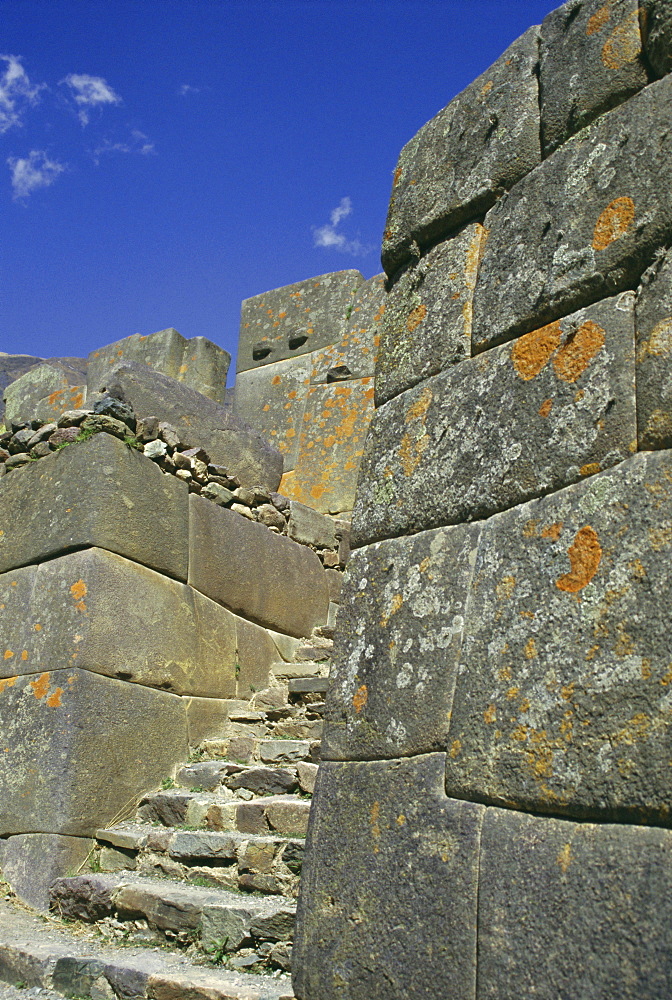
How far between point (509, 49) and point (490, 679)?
1788 millimetres

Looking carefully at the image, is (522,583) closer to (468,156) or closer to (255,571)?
(468,156)

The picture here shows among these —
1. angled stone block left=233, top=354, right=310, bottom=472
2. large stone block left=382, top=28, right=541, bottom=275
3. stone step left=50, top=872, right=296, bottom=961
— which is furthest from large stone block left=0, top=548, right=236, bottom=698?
angled stone block left=233, top=354, right=310, bottom=472

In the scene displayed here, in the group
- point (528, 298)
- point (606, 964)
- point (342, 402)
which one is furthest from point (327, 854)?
point (342, 402)

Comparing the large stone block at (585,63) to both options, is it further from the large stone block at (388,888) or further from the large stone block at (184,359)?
the large stone block at (184,359)

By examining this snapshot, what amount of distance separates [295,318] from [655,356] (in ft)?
27.4

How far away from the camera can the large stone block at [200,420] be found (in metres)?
6.74

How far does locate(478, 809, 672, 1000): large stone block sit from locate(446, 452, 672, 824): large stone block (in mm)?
49

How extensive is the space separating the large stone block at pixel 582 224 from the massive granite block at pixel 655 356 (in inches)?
2.6

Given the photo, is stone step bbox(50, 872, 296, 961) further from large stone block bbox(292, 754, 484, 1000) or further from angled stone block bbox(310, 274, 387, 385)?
angled stone block bbox(310, 274, 387, 385)

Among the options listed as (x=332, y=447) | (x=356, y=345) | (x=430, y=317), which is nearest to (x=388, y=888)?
(x=430, y=317)

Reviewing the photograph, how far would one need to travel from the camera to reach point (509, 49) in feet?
8.10

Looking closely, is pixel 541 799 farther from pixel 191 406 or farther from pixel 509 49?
pixel 191 406

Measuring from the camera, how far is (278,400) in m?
9.60

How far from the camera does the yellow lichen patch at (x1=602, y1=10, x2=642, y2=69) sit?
6.66 ft
